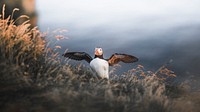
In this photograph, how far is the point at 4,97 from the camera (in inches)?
258

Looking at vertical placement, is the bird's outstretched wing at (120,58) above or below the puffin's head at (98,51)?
below

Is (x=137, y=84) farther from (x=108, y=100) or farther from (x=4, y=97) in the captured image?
(x=4, y=97)

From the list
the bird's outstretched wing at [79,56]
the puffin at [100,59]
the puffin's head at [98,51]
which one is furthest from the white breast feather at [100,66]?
the bird's outstretched wing at [79,56]

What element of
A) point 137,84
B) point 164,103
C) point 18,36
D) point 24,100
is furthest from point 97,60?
point 24,100

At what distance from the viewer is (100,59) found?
9977 mm

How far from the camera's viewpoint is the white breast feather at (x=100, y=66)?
984cm

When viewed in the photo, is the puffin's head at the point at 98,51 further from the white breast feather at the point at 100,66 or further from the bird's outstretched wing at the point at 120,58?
the bird's outstretched wing at the point at 120,58

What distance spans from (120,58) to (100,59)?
0.57m

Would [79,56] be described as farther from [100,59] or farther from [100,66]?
[100,66]

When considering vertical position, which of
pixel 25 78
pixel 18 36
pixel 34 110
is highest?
pixel 18 36

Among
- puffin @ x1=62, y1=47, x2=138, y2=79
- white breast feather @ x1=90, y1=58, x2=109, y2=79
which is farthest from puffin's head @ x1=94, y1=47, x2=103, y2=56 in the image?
white breast feather @ x1=90, y1=58, x2=109, y2=79

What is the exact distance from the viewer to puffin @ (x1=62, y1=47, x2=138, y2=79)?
9.86 m

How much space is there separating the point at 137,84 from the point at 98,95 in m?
2.10

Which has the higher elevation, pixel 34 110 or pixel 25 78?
pixel 25 78
